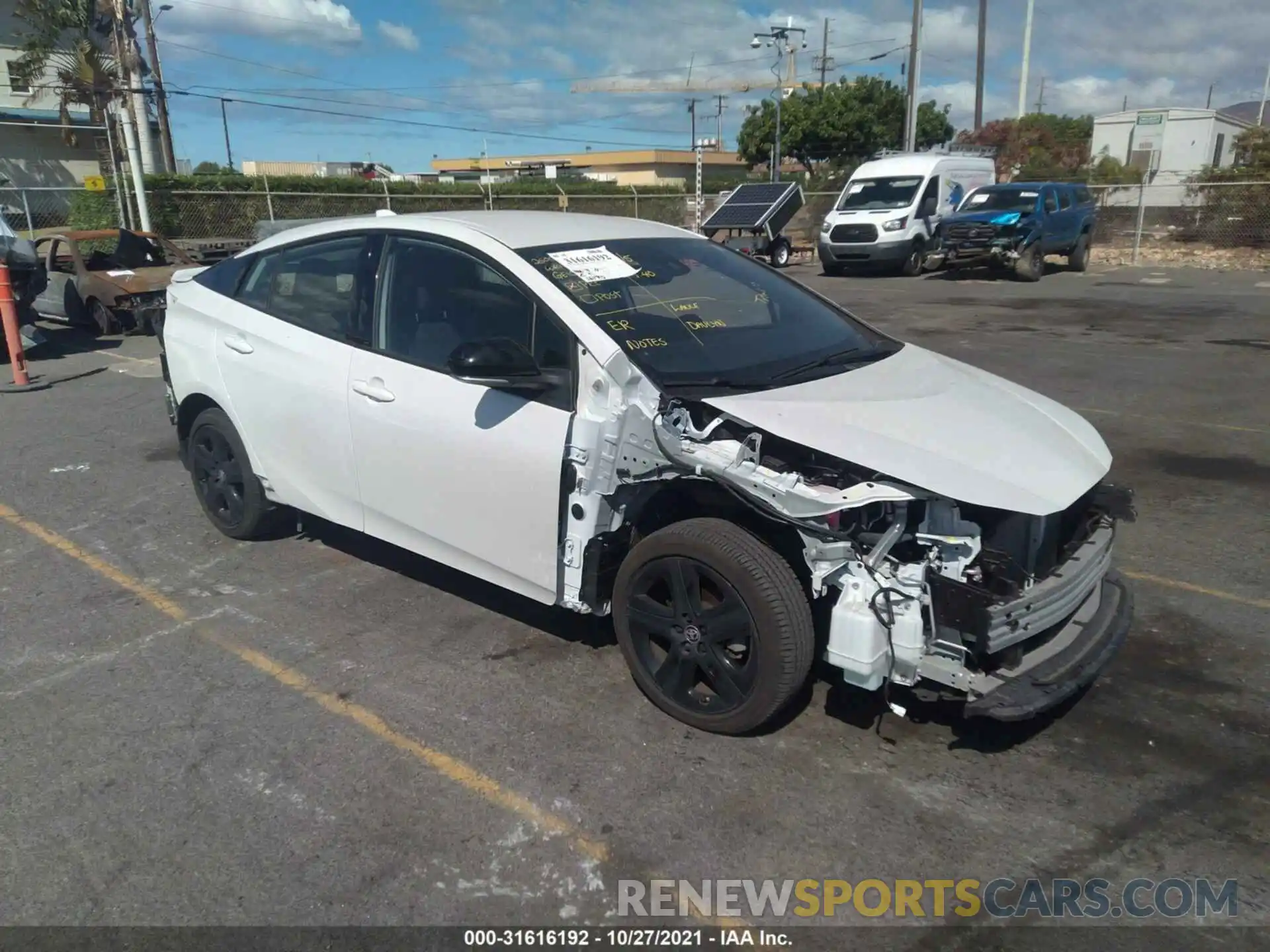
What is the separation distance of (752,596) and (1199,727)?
1.76 m

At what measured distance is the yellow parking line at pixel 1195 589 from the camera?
4.38m

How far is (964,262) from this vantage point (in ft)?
66.4

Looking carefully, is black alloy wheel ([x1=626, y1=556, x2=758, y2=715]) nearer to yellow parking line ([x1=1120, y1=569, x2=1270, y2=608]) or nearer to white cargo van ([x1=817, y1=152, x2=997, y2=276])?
yellow parking line ([x1=1120, y1=569, x2=1270, y2=608])

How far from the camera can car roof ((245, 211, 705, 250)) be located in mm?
4020

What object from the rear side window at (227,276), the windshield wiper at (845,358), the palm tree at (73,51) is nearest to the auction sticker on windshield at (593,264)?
the windshield wiper at (845,358)

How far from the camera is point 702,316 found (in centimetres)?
391

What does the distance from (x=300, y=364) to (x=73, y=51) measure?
1114 inches

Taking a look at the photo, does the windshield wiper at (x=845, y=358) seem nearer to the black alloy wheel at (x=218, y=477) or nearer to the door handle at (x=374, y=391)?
the door handle at (x=374, y=391)

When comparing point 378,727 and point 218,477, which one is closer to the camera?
point 378,727

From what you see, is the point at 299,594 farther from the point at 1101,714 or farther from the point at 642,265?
the point at 1101,714

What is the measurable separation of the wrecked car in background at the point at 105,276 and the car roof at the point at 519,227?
8.71 meters

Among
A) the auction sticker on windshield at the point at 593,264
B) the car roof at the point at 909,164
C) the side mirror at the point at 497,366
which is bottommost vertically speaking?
the side mirror at the point at 497,366

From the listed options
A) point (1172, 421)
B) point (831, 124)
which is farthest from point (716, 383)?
point (831, 124)

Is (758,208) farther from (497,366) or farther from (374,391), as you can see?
(497,366)
